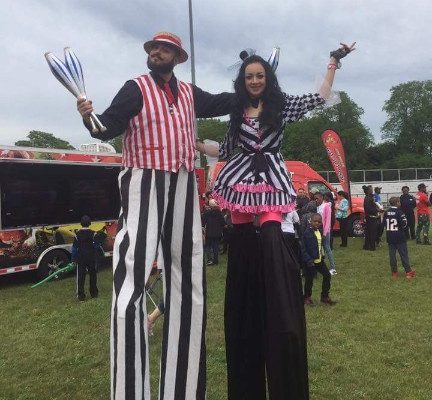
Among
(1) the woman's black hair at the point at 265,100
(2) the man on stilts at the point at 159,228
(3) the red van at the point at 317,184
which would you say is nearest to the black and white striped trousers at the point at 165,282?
(2) the man on stilts at the point at 159,228

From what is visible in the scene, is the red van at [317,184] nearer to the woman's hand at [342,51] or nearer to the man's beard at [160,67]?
the woman's hand at [342,51]

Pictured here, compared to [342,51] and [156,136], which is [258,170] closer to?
[156,136]

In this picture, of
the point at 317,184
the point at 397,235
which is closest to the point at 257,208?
the point at 397,235

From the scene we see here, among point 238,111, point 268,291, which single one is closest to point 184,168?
point 238,111

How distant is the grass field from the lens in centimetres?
370

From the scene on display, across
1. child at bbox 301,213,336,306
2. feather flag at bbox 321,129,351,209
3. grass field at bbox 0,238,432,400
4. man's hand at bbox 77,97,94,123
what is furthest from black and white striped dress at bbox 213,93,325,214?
feather flag at bbox 321,129,351,209

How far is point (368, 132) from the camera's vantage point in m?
57.4

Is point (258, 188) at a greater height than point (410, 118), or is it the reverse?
point (410, 118)

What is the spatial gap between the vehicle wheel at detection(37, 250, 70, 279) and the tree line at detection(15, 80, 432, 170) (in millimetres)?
43220

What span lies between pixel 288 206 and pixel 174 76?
40.1 inches

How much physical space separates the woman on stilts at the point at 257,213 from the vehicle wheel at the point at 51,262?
7303 millimetres

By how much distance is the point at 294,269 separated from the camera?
2.46 metres

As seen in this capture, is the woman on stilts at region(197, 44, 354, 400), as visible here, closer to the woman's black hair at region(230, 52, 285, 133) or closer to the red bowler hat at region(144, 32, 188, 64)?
the woman's black hair at region(230, 52, 285, 133)

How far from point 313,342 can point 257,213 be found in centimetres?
277
